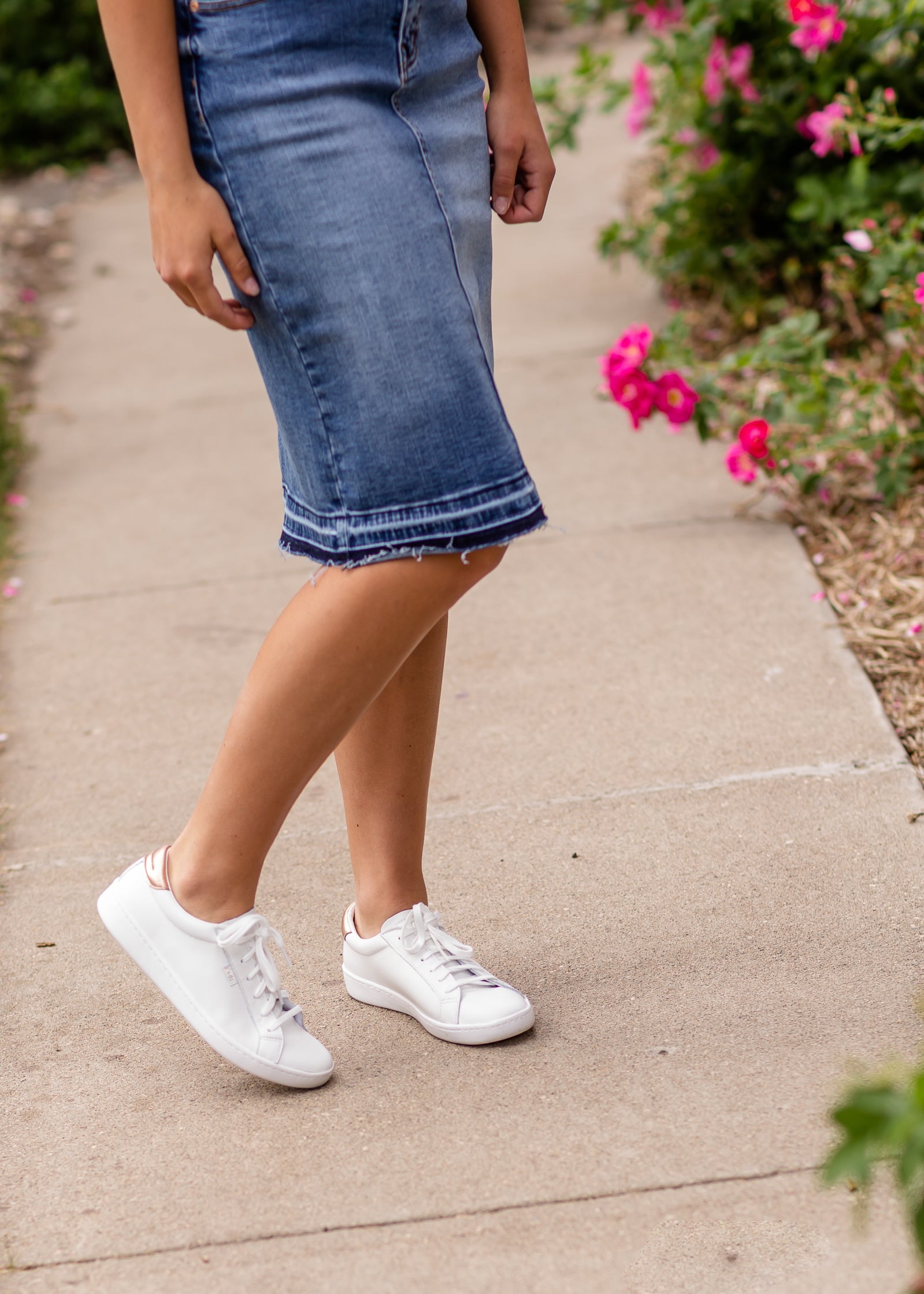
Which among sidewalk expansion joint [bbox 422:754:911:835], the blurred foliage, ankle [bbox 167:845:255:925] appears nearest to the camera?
the blurred foliage

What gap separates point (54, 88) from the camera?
8117 millimetres

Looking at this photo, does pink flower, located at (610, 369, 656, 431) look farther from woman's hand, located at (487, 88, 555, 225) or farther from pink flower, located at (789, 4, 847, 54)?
woman's hand, located at (487, 88, 555, 225)

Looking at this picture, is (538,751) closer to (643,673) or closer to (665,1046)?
(643,673)

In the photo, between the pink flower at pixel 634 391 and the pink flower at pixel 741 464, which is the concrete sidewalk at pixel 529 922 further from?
the pink flower at pixel 634 391

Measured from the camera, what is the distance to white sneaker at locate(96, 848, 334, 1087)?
5.35 ft

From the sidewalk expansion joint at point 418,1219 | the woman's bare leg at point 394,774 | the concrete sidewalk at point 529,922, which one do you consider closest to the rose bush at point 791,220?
the concrete sidewalk at point 529,922

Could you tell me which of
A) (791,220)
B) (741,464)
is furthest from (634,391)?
(791,220)

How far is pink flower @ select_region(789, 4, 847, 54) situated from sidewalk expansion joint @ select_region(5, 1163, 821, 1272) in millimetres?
2779

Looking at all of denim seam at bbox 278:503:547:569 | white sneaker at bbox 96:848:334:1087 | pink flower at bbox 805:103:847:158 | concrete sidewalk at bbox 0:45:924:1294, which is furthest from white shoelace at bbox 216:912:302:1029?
pink flower at bbox 805:103:847:158

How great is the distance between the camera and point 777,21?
3.82 metres

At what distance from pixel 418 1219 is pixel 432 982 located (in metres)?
0.35

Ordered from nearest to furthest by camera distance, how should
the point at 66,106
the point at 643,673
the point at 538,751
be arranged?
the point at 538,751 < the point at 643,673 < the point at 66,106

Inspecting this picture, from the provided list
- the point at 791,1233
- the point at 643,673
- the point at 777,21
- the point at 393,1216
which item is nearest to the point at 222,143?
the point at 393,1216

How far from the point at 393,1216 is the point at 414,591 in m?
0.66
